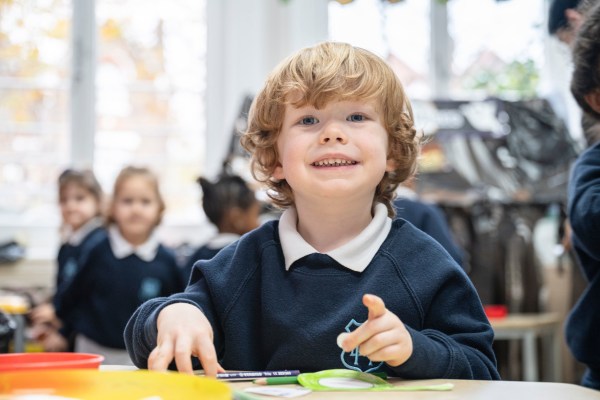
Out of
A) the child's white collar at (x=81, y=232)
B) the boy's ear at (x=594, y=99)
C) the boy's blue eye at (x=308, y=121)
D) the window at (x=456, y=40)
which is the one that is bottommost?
the child's white collar at (x=81, y=232)

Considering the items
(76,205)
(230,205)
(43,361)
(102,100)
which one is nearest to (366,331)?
(43,361)

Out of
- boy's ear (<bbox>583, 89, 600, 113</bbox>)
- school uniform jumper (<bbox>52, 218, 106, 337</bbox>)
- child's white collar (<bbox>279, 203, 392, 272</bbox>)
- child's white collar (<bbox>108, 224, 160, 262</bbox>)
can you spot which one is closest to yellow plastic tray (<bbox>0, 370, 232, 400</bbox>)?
child's white collar (<bbox>279, 203, 392, 272</bbox>)

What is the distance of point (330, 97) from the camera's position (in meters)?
1.24

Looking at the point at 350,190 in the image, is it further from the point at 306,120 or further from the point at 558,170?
the point at 558,170

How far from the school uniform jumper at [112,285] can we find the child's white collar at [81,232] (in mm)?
358

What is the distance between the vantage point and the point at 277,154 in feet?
4.55

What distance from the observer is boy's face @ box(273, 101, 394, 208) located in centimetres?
123

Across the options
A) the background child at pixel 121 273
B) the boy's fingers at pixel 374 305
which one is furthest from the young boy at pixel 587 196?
the background child at pixel 121 273

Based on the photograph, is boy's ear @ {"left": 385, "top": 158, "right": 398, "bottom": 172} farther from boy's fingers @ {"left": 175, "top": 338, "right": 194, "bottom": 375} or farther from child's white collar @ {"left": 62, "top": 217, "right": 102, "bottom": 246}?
child's white collar @ {"left": 62, "top": 217, "right": 102, "bottom": 246}

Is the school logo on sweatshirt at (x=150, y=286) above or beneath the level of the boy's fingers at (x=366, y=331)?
beneath

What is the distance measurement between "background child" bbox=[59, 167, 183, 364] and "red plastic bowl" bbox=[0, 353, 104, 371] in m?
2.76

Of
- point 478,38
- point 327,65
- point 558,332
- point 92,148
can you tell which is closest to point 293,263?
point 327,65

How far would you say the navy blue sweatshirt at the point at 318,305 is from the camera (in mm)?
1136

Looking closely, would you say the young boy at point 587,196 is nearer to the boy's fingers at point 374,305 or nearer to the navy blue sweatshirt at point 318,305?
the navy blue sweatshirt at point 318,305
